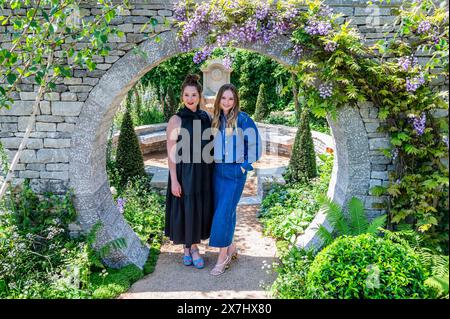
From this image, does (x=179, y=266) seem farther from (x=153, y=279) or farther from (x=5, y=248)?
(x=5, y=248)

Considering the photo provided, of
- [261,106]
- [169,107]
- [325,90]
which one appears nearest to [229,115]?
[325,90]

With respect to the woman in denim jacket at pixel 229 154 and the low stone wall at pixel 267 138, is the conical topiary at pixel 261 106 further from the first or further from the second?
the woman in denim jacket at pixel 229 154

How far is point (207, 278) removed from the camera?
441 centimetres

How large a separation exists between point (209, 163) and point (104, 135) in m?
1.36

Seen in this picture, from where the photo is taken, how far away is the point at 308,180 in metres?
6.80

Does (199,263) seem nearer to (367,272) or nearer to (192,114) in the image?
(192,114)

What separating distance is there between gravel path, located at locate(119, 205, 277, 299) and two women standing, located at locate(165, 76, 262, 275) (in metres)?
0.21

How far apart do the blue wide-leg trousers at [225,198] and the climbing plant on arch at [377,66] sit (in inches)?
42.8

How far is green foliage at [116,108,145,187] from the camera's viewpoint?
712cm

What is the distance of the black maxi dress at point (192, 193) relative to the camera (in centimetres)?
428

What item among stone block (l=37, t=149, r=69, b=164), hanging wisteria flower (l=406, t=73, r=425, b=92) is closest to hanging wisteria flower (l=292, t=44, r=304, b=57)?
hanging wisteria flower (l=406, t=73, r=425, b=92)

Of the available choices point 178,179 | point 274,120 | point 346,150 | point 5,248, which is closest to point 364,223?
point 346,150

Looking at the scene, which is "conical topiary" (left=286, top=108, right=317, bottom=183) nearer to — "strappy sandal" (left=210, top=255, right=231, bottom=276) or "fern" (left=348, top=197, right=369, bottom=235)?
"fern" (left=348, top=197, right=369, bottom=235)

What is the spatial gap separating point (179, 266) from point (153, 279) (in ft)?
1.26
